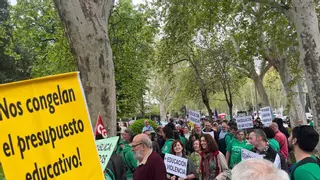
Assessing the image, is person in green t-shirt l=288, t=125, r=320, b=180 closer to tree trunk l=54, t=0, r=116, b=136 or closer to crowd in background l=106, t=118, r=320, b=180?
crowd in background l=106, t=118, r=320, b=180

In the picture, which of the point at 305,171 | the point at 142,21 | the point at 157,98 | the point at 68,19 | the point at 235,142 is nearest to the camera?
the point at 305,171

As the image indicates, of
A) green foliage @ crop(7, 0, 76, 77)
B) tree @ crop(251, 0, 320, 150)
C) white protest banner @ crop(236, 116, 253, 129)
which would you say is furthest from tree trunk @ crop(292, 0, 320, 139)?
green foliage @ crop(7, 0, 76, 77)

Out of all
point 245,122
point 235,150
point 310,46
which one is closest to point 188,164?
point 235,150

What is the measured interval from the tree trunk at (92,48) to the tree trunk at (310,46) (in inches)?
198

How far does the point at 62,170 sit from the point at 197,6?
11.7 metres

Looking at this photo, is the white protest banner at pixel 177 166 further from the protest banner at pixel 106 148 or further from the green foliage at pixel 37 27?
the green foliage at pixel 37 27

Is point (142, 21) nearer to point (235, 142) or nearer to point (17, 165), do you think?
point (235, 142)

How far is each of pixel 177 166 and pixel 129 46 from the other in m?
11.3

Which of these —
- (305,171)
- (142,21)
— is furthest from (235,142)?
(142,21)

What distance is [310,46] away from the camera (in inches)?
331

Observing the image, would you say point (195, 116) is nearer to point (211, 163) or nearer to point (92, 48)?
point (211, 163)

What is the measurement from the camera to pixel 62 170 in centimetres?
249

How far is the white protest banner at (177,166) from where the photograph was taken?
634 centimetres

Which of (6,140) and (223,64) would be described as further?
(223,64)
